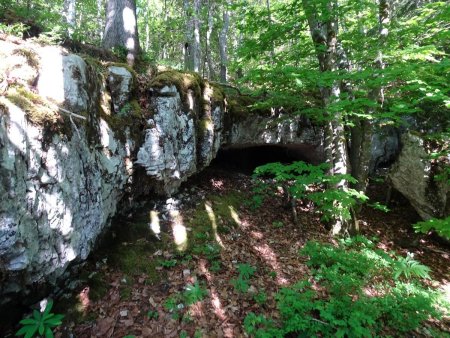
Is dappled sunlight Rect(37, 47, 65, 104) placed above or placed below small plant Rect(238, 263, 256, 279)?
above

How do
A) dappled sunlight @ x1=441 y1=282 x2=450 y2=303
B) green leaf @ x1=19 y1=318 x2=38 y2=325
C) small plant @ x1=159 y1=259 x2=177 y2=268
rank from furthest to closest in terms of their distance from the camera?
1. dappled sunlight @ x1=441 y1=282 x2=450 y2=303
2. small plant @ x1=159 y1=259 x2=177 y2=268
3. green leaf @ x1=19 y1=318 x2=38 y2=325

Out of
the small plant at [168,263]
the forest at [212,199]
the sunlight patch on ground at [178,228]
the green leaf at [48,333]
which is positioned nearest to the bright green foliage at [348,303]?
the forest at [212,199]

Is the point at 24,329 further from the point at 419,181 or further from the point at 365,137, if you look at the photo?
the point at 419,181

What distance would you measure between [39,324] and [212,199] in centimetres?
434

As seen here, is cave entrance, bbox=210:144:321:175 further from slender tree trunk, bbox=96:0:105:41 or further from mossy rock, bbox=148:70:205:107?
slender tree trunk, bbox=96:0:105:41

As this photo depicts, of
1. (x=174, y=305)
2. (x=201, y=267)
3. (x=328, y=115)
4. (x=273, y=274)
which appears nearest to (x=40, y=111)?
(x=174, y=305)

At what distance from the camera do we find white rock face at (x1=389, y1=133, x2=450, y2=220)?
24.2ft

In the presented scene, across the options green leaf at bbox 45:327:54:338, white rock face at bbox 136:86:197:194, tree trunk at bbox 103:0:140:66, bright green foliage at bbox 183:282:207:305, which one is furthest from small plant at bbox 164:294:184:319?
tree trunk at bbox 103:0:140:66

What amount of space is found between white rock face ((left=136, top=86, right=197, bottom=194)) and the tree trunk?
85.1 inches

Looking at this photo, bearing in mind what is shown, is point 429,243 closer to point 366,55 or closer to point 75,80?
point 366,55

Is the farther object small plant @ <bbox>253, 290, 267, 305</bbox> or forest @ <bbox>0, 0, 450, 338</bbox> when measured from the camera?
small plant @ <bbox>253, 290, 267, 305</bbox>

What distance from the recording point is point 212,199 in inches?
276

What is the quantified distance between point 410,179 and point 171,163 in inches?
274

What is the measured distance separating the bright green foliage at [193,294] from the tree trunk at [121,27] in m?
5.59
